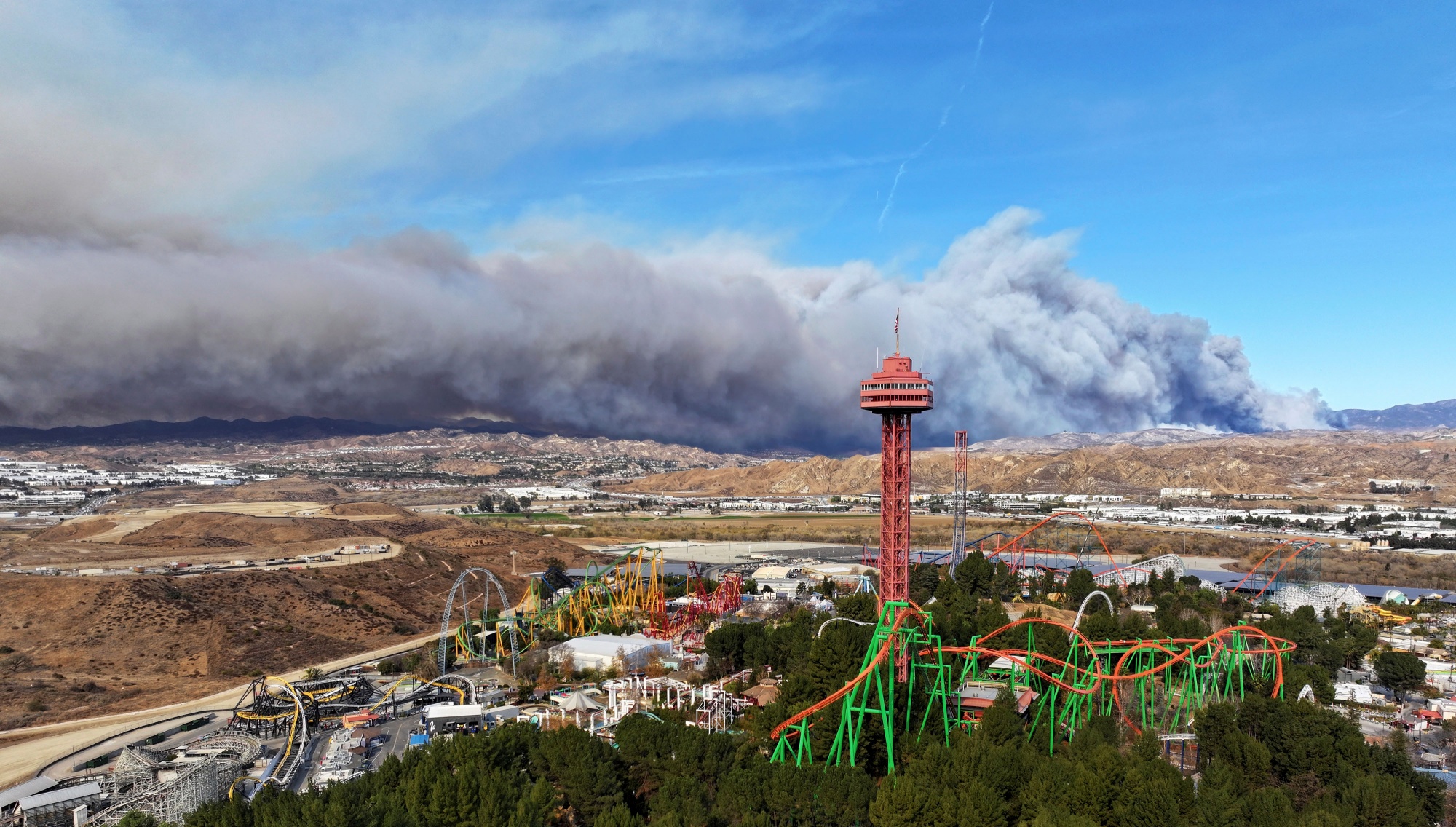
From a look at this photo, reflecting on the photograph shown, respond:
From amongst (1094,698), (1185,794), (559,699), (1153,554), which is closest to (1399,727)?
(1094,698)

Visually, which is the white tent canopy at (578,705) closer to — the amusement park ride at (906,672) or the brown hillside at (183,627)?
the amusement park ride at (906,672)

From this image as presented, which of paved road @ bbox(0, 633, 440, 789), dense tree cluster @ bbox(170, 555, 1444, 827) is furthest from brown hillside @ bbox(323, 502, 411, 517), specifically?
dense tree cluster @ bbox(170, 555, 1444, 827)

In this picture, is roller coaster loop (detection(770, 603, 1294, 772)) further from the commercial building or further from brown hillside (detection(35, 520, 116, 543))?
brown hillside (detection(35, 520, 116, 543))

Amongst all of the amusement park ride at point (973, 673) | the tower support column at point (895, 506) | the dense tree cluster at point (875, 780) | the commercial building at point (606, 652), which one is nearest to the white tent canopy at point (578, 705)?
the dense tree cluster at point (875, 780)

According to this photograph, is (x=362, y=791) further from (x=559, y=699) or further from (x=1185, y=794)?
(x=1185, y=794)

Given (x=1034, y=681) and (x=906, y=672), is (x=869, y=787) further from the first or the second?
(x=1034, y=681)

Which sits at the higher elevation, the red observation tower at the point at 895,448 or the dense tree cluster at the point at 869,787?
the red observation tower at the point at 895,448

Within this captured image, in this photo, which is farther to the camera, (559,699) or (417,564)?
(417,564)
